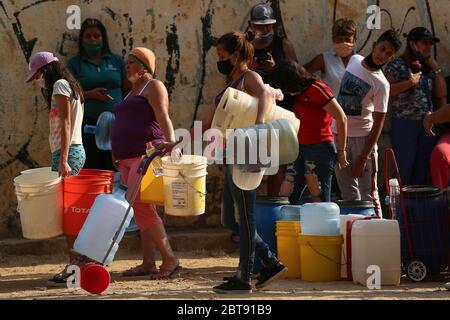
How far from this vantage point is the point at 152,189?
959 cm

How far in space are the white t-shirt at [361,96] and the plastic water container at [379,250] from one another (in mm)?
1332

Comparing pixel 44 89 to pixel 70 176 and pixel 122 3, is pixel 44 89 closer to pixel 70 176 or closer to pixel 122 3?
pixel 70 176

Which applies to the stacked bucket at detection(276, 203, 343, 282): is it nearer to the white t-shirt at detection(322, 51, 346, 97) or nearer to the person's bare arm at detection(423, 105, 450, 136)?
the person's bare arm at detection(423, 105, 450, 136)

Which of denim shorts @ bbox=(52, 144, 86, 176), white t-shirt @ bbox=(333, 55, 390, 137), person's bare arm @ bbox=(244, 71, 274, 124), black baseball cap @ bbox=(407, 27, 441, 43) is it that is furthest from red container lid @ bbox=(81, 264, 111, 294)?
black baseball cap @ bbox=(407, 27, 441, 43)

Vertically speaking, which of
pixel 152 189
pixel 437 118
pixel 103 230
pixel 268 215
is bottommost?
pixel 268 215

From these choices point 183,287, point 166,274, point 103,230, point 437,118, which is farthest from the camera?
point 437,118

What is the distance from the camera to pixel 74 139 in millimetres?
9891

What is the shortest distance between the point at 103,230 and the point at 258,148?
4.32 ft

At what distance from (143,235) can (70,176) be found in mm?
769

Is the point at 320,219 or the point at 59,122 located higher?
the point at 59,122

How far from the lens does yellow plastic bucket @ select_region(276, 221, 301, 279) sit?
32.3 feet

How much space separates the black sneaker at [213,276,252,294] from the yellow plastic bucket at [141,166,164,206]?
41.6 inches

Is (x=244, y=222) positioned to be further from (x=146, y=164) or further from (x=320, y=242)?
(x=320, y=242)

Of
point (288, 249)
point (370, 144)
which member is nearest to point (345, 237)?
point (288, 249)
